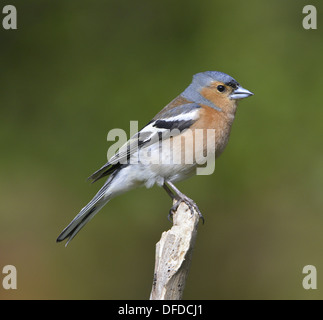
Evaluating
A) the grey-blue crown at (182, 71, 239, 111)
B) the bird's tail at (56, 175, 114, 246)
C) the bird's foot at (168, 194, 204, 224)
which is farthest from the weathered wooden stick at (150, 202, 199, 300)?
the grey-blue crown at (182, 71, 239, 111)

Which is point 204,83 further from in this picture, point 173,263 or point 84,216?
point 173,263

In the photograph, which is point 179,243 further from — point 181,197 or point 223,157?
point 223,157

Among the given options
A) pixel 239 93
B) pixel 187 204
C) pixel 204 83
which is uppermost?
pixel 204 83

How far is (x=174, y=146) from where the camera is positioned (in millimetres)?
4434

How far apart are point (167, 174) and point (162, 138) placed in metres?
0.32

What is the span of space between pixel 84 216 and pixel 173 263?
129 centimetres

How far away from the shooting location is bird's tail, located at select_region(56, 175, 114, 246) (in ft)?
14.3

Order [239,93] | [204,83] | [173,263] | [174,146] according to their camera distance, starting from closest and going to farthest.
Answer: [173,263] < [174,146] < [239,93] < [204,83]

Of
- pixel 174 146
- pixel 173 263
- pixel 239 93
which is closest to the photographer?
pixel 173 263

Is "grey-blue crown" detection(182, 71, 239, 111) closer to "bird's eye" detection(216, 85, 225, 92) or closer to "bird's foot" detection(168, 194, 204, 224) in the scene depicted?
"bird's eye" detection(216, 85, 225, 92)

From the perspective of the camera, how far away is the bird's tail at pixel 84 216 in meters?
4.36

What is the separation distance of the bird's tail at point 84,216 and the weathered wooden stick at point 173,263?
1.09 m

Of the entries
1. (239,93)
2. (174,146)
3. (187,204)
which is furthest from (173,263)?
(239,93)

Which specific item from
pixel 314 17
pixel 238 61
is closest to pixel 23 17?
pixel 238 61
